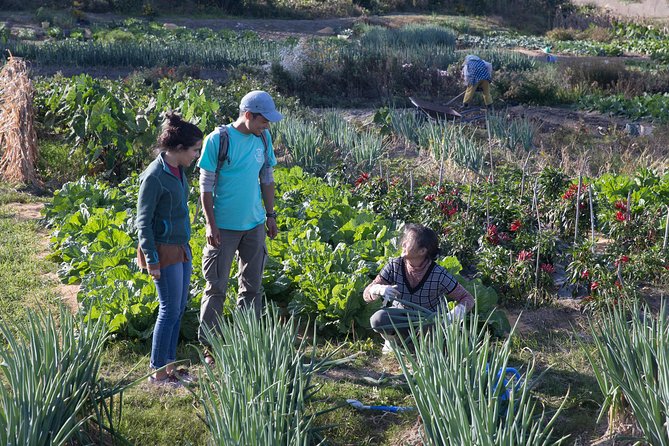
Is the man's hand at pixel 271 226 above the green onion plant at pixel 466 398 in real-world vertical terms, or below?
above

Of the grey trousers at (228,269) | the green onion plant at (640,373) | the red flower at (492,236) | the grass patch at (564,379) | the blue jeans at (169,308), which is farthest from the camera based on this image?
the red flower at (492,236)

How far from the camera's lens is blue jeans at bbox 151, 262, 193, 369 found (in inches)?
164

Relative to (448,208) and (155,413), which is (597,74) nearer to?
(448,208)

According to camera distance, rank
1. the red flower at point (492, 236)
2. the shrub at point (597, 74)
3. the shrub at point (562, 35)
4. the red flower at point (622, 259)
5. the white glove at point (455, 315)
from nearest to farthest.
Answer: the white glove at point (455, 315), the red flower at point (622, 259), the red flower at point (492, 236), the shrub at point (597, 74), the shrub at point (562, 35)

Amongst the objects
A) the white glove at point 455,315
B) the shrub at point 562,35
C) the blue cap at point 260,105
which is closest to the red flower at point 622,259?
the white glove at point 455,315

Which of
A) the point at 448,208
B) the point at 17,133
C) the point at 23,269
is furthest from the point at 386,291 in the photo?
the point at 17,133

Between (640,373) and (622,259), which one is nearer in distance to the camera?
(640,373)

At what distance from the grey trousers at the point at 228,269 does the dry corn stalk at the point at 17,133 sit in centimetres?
495

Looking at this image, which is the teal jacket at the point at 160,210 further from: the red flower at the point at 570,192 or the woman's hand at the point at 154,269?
the red flower at the point at 570,192

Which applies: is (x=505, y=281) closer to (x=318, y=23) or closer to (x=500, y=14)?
(x=318, y=23)

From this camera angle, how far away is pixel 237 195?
4.41m

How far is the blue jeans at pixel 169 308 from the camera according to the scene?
4164 millimetres

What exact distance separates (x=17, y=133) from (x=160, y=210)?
17.4ft

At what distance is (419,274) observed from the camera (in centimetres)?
448
